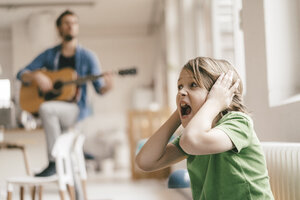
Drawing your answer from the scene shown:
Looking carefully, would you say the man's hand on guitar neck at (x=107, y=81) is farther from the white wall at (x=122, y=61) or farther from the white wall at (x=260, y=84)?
the white wall at (x=122, y=61)

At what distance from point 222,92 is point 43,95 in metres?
3.15

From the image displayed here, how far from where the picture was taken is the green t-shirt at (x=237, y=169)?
1.19 m

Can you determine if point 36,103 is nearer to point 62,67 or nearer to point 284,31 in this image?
point 62,67

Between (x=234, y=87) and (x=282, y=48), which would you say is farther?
(x=282, y=48)

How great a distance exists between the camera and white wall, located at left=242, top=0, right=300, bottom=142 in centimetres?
216

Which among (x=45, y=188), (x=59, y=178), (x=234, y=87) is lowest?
(x=45, y=188)

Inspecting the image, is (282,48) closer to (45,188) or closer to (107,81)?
(107,81)

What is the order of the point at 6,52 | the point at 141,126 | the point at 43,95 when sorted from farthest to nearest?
the point at 6,52 < the point at 141,126 < the point at 43,95

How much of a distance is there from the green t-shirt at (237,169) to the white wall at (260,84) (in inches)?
34.0

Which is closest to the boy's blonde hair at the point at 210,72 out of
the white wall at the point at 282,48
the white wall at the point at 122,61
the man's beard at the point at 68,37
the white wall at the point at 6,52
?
the white wall at the point at 282,48

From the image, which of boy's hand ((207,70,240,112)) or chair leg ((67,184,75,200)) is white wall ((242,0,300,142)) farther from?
chair leg ((67,184,75,200))

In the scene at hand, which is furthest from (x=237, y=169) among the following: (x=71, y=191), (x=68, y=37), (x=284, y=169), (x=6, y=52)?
(x=6, y=52)

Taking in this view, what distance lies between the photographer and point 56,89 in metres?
4.21

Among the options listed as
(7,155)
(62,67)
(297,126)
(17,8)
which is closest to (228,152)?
(297,126)
